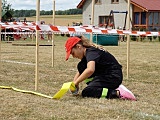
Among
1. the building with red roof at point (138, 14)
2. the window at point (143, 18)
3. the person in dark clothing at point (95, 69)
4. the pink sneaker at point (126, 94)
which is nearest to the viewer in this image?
the person in dark clothing at point (95, 69)

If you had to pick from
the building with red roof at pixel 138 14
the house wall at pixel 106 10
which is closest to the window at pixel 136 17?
the building with red roof at pixel 138 14

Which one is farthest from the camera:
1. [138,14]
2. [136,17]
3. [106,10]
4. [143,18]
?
[106,10]

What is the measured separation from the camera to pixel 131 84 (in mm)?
8664

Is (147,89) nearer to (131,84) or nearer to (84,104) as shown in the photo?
(131,84)

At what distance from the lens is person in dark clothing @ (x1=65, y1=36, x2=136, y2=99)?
6602 mm

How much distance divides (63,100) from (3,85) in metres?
1.92

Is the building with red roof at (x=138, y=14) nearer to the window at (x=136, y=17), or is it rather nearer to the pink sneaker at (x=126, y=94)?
the window at (x=136, y=17)

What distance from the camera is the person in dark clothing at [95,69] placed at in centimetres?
660

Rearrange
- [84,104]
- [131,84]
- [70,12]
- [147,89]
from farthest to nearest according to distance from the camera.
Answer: [70,12], [131,84], [147,89], [84,104]

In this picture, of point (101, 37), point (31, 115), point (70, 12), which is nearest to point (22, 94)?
point (31, 115)

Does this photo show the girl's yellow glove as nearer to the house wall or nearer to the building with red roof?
the building with red roof

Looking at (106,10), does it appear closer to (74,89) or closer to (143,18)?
(143,18)

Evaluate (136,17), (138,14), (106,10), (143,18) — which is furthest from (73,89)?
(106,10)

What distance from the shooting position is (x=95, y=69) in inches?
269
